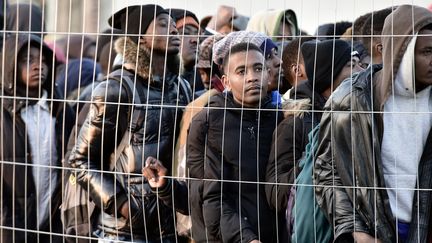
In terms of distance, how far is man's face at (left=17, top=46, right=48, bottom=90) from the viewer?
780cm

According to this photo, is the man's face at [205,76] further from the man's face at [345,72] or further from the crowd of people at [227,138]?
the man's face at [345,72]

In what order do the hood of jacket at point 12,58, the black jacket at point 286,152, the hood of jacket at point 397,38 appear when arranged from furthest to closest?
the hood of jacket at point 12,58 < the black jacket at point 286,152 < the hood of jacket at point 397,38

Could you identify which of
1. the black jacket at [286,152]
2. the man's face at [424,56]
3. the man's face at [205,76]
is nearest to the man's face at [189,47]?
the man's face at [205,76]

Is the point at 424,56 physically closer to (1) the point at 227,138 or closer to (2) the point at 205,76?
(1) the point at 227,138

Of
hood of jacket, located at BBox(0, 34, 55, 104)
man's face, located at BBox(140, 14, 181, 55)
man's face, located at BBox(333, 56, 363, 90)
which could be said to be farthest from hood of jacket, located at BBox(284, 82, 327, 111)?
hood of jacket, located at BBox(0, 34, 55, 104)

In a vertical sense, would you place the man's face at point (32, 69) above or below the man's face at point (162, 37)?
below

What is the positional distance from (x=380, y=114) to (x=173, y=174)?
1534 millimetres

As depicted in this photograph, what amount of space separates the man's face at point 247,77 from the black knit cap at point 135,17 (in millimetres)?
714

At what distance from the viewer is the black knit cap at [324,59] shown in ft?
20.8

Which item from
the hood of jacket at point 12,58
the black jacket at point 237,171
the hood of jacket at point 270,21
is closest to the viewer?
the black jacket at point 237,171

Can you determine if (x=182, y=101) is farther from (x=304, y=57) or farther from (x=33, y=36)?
(x=33, y=36)

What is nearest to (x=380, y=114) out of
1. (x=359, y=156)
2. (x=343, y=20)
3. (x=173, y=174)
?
(x=359, y=156)

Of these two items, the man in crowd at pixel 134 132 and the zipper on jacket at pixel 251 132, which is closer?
the zipper on jacket at pixel 251 132

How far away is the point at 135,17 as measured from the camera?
692 cm
